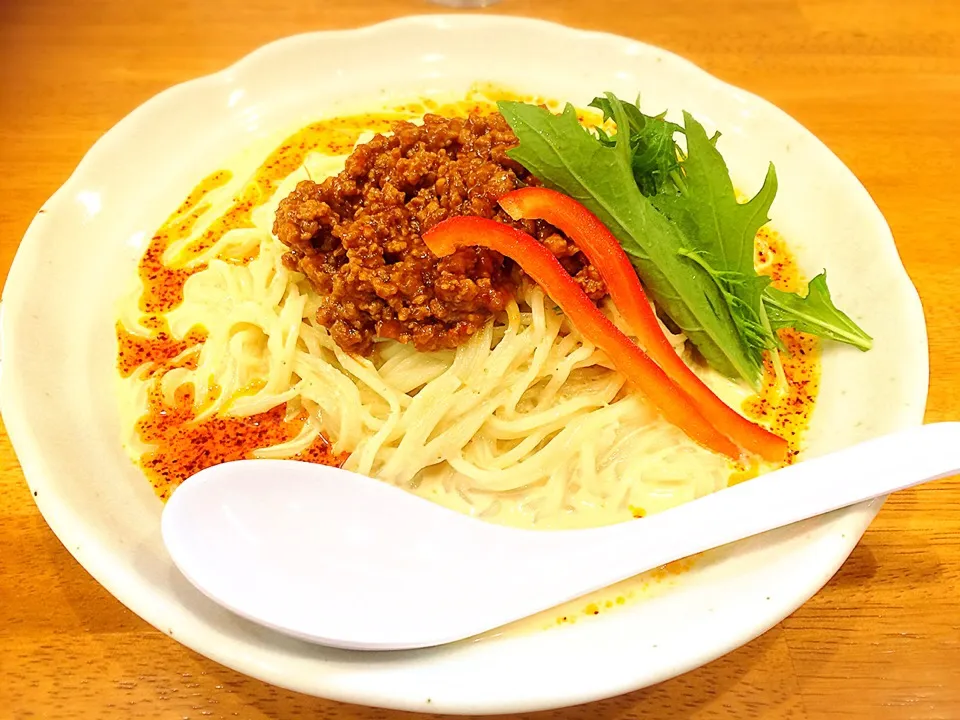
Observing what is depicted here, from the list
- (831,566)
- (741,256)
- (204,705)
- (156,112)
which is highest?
(156,112)

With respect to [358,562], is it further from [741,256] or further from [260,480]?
[741,256]

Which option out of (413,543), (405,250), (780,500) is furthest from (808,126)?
(413,543)

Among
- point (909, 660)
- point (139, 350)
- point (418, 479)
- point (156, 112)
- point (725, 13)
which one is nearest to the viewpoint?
point (909, 660)

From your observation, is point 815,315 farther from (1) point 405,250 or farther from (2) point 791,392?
(1) point 405,250

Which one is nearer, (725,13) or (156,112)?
(156,112)

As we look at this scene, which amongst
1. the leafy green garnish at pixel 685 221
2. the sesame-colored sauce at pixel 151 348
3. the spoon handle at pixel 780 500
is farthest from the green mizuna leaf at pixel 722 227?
the sesame-colored sauce at pixel 151 348

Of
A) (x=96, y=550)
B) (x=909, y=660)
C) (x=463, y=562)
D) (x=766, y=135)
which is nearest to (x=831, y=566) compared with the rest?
(x=909, y=660)

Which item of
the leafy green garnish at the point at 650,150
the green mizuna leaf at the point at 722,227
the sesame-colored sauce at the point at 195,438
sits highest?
the leafy green garnish at the point at 650,150

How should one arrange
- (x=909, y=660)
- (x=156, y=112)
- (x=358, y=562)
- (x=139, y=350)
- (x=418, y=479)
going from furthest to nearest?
1. (x=156, y=112)
2. (x=139, y=350)
3. (x=418, y=479)
4. (x=909, y=660)
5. (x=358, y=562)

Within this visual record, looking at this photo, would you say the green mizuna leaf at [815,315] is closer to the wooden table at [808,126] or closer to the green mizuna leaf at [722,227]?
the green mizuna leaf at [722,227]
